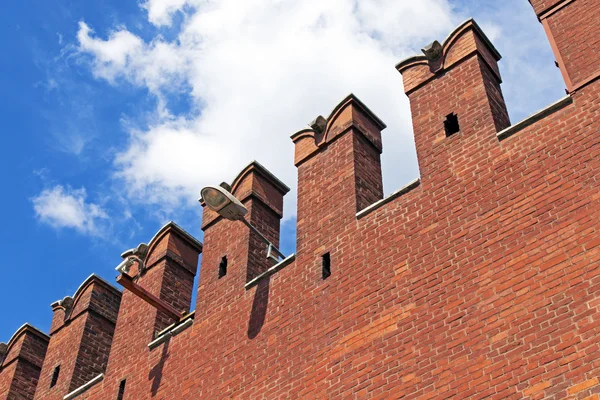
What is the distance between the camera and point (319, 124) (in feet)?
47.4

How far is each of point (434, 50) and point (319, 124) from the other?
7.96 feet

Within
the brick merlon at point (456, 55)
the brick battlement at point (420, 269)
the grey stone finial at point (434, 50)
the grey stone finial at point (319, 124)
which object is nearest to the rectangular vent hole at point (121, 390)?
the brick battlement at point (420, 269)

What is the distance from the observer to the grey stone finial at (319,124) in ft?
47.3

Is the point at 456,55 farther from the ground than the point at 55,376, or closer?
farther from the ground

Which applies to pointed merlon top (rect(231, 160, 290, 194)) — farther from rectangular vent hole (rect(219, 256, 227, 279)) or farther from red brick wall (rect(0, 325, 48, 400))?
red brick wall (rect(0, 325, 48, 400))

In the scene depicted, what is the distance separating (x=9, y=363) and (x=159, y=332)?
500 cm

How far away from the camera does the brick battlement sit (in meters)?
9.44

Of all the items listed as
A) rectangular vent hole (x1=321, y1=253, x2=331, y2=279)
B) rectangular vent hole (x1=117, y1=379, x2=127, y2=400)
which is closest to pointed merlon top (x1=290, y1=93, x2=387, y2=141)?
rectangular vent hole (x1=321, y1=253, x2=331, y2=279)

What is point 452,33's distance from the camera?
13.2 metres

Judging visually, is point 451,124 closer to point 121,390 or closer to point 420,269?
point 420,269

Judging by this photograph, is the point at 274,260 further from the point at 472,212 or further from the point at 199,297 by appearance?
the point at 472,212

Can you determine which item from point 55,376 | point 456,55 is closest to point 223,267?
point 55,376

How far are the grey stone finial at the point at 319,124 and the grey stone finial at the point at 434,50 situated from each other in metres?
2.24

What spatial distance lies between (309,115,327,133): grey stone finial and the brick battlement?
27mm
